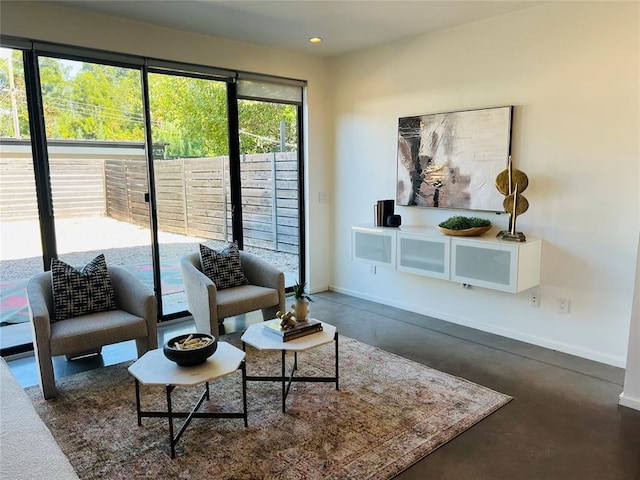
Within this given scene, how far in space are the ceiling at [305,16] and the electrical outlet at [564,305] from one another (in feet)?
7.37

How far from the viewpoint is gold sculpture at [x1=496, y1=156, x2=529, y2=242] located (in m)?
3.45

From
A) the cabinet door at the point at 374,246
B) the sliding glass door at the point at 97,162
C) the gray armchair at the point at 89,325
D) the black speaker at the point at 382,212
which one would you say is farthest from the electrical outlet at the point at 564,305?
the sliding glass door at the point at 97,162

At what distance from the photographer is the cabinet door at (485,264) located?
340 centimetres

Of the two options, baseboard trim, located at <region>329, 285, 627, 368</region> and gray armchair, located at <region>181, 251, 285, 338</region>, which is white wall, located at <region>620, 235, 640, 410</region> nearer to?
baseboard trim, located at <region>329, 285, 627, 368</region>

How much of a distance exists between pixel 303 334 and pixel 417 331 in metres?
1.59

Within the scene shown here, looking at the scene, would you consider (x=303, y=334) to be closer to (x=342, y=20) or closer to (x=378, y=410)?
(x=378, y=410)

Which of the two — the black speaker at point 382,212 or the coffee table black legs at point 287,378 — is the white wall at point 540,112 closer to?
the black speaker at point 382,212

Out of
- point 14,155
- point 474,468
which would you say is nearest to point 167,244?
→ point 14,155

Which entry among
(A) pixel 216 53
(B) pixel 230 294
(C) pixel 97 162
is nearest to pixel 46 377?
(B) pixel 230 294

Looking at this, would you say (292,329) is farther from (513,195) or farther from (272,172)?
(272,172)

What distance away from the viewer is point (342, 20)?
3777mm

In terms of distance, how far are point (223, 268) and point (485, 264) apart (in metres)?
2.15

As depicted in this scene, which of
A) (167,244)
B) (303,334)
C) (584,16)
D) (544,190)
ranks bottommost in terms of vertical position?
(303,334)

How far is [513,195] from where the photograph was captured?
11.4 ft
